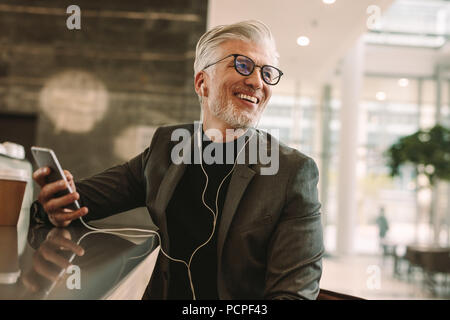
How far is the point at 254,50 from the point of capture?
1390mm

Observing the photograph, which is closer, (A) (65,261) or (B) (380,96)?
(A) (65,261)

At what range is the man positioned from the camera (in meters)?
1.17

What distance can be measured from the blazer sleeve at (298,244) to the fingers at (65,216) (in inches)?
25.4

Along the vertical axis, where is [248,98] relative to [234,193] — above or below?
above

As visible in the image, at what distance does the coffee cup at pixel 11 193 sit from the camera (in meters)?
1.39

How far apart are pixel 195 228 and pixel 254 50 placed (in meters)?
0.62

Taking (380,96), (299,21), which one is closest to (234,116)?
(299,21)

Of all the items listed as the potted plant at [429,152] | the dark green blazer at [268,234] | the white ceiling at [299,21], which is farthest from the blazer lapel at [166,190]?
the potted plant at [429,152]

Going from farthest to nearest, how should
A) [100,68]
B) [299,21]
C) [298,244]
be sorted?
[100,68]
[299,21]
[298,244]

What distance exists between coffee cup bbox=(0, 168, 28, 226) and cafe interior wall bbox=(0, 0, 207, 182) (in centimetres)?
254

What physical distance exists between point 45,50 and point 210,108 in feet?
11.2

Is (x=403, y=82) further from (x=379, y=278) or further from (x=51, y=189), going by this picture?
(x=51, y=189)

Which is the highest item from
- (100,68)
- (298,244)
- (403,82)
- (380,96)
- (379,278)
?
(403,82)

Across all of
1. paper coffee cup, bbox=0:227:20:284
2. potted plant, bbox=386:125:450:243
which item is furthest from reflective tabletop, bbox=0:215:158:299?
potted plant, bbox=386:125:450:243
